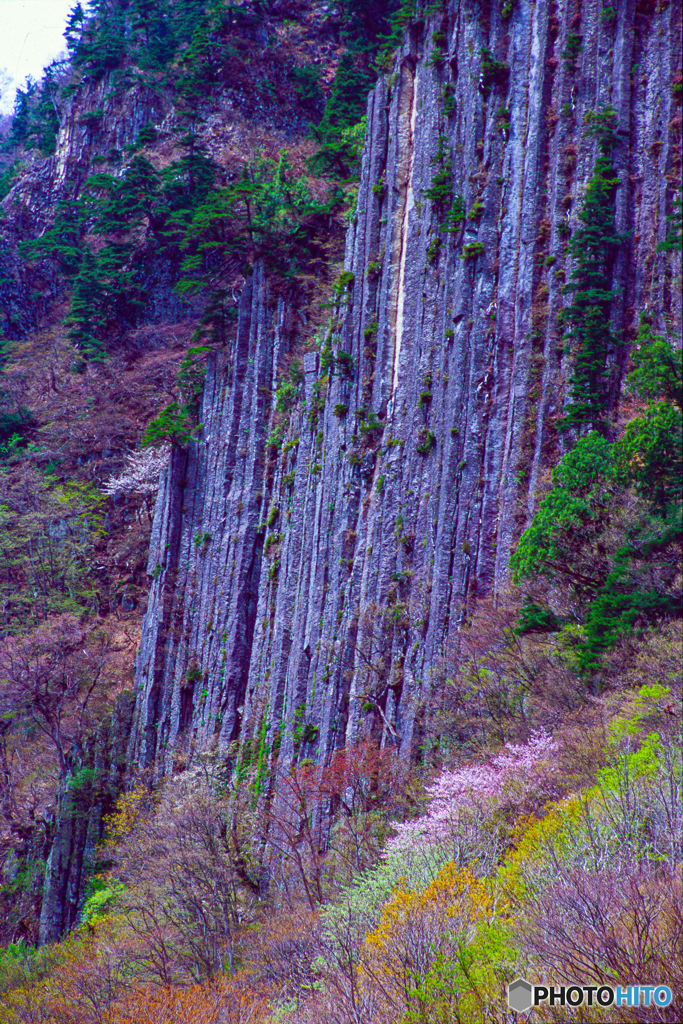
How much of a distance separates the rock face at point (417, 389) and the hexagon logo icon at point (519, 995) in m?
13.9

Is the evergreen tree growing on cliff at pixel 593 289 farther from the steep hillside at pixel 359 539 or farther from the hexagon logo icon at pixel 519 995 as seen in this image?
the hexagon logo icon at pixel 519 995

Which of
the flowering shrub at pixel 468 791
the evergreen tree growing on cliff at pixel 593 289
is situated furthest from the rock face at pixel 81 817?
the evergreen tree growing on cliff at pixel 593 289

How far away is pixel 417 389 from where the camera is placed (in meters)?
25.7

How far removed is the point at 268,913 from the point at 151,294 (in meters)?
38.8

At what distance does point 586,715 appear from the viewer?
14.9 m

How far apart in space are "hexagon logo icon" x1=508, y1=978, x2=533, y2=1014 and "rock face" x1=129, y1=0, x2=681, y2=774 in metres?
13.9

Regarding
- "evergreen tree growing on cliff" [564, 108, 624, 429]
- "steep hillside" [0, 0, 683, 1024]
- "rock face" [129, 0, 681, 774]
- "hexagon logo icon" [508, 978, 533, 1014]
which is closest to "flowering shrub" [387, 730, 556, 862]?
"steep hillside" [0, 0, 683, 1024]

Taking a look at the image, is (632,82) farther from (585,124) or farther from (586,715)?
(586,715)

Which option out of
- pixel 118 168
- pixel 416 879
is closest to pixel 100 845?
pixel 416 879

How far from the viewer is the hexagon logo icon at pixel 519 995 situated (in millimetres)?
6570

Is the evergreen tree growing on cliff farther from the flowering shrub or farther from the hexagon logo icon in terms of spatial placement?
the hexagon logo icon

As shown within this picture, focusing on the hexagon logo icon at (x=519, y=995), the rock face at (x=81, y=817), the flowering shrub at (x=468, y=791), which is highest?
the hexagon logo icon at (x=519, y=995)

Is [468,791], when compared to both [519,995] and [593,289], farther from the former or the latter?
[593,289]

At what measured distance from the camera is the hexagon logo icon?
6.57 m
